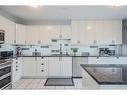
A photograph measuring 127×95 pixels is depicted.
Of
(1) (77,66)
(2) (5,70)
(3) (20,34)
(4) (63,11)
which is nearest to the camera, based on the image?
(2) (5,70)

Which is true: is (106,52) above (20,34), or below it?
below

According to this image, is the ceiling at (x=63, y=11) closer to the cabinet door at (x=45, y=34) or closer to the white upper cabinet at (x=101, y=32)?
the cabinet door at (x=45, y=34)

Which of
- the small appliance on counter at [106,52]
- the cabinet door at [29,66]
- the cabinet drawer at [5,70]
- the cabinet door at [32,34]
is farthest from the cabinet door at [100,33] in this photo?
the cabinet drawer at [5,70]

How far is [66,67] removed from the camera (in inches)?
245

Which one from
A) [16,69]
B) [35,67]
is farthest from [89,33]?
[16,69]

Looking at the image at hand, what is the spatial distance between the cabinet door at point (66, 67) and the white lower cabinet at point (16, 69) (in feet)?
4.49

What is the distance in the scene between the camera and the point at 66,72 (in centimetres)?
623

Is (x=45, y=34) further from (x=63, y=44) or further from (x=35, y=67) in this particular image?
(x=35, y=67)

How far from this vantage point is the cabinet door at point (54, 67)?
6.19m

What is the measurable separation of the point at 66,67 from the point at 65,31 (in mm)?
1286
